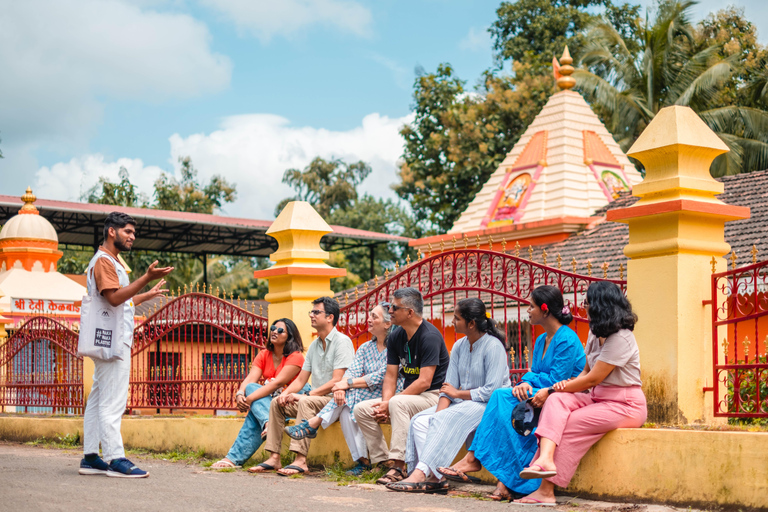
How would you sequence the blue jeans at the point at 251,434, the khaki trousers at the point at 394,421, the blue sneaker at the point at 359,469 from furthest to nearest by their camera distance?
the blue jeans at the point at 251,434, the blue sneaker at the point at 359,469, the khaki trousers at the point at 394,421

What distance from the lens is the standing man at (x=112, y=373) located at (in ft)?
19.3

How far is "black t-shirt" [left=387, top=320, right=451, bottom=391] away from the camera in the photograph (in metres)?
6.31

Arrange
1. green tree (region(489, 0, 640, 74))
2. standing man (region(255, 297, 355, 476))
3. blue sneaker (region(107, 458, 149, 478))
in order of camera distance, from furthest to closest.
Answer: green tree (region(489, 0, 640, 74))
standing man (region(255, 297, 355, 476))
blue sneaker (region(107, 458, 149, 478))

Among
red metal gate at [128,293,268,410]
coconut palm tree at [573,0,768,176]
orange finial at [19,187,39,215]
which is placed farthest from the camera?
coconut palm tree at [573,0,768,176]

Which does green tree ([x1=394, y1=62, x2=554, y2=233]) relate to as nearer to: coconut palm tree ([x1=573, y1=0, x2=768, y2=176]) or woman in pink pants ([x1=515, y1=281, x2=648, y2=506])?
coconut palm tree ([x1=573, y1=0, x2=768, y2=176])

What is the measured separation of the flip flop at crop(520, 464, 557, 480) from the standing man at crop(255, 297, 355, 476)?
2265 mm

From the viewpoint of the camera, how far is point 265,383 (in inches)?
295

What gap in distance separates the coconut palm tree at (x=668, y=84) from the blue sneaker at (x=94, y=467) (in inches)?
762

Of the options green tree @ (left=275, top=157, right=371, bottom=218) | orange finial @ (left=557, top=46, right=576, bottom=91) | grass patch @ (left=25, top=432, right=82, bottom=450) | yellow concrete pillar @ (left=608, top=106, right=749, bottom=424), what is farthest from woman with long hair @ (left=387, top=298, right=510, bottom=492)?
green tree @ (left=275, top=157, right=371, bottom=218)

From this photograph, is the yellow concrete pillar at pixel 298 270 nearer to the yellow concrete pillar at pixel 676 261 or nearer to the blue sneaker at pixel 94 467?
the blue sneaker at pixel 94 467

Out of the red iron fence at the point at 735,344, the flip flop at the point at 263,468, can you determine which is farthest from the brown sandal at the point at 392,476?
the red iron fence at the point at 735,344

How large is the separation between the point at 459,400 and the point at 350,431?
1.08 meters

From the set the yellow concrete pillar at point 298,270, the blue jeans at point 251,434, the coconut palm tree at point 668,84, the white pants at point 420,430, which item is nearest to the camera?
the white pants at point 420,430

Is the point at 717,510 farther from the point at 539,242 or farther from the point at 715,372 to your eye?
the point at 539,242
